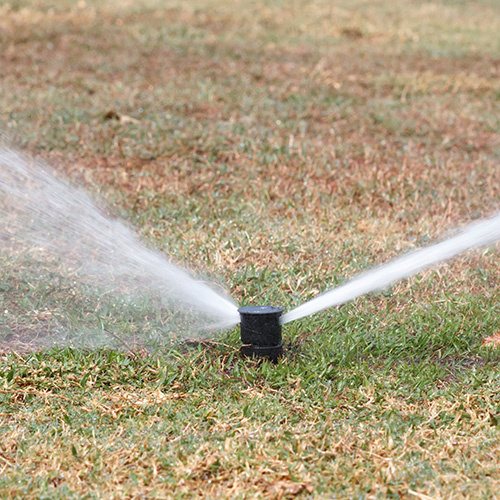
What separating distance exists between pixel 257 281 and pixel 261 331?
82cm

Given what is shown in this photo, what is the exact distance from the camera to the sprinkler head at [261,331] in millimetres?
3102

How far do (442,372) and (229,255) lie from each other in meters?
1.42

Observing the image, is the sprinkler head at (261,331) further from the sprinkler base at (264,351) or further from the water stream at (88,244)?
the water stream at (88,244)

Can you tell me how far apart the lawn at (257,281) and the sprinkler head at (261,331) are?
8cm

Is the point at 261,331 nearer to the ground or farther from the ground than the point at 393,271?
farther from the ground

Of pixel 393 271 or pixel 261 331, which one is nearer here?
pixel 261 331

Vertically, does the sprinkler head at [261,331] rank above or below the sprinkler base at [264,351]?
above

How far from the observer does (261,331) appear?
123 inches

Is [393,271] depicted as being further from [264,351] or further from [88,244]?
[88,244]

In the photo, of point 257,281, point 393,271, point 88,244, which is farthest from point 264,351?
point 88,244

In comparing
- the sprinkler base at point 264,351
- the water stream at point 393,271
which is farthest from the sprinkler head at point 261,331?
the water stream at point 393,271

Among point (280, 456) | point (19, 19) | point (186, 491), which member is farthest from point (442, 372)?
point (19, 19)

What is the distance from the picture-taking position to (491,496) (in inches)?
90.8

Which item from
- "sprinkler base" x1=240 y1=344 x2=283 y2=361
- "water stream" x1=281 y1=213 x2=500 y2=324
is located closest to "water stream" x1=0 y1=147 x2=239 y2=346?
"sprinkler base" x1=240 y1=344 x2=283 y2=361
